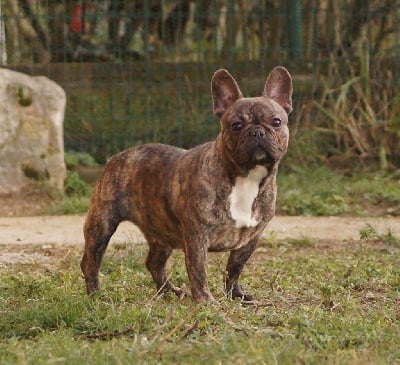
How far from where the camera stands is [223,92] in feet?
21.8

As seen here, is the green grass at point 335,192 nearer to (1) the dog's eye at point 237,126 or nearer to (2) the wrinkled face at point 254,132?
(2) the wrinkled face at point 254,132

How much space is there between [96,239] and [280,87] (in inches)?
57.8

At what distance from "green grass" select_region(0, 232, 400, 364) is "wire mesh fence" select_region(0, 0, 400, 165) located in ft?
12.9

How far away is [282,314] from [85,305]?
1.06m

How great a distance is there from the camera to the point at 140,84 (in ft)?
39.1

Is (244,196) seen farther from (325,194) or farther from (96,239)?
(325,194)

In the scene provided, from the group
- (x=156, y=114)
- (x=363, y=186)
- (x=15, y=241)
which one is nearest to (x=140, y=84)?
(x=156, y=114)

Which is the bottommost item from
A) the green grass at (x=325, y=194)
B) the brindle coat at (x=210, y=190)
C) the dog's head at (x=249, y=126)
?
the green grass at (x=325, y=194)

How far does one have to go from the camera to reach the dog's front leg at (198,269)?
6332mm

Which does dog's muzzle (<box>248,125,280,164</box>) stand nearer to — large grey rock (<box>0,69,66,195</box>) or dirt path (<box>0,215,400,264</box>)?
dirt path (<box>0,215,400,264</box>)

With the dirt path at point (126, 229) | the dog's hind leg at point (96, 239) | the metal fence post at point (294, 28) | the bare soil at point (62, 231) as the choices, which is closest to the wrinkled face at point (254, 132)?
the dog's hind leg at point (96, 239)

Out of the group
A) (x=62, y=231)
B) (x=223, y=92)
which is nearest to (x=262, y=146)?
(x=223, y=92)

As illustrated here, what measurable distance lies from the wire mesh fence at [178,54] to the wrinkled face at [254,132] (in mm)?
5461

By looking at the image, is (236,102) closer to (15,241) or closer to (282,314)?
(282,314)
